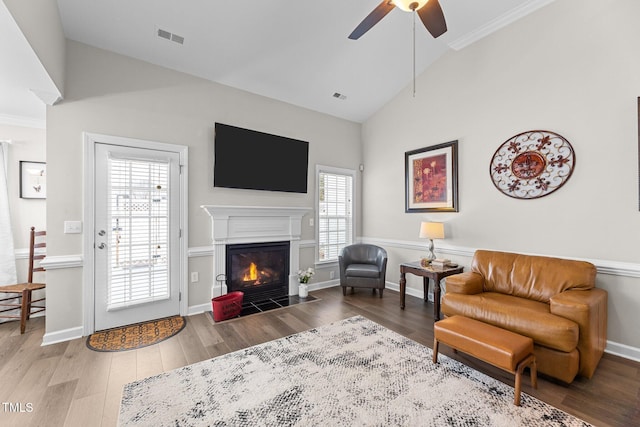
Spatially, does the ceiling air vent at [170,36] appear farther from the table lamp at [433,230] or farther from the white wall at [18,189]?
the table lamp at [433,230]

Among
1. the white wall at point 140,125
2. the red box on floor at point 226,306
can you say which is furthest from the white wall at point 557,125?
the red box on floor at point 226,306

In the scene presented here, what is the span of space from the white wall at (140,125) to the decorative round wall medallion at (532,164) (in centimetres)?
283

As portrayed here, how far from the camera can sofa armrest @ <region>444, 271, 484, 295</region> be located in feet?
9.28

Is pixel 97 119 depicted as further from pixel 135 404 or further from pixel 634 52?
pixel 634 52

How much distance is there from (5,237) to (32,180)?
2.48 feet

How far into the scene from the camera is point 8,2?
4.82 feet

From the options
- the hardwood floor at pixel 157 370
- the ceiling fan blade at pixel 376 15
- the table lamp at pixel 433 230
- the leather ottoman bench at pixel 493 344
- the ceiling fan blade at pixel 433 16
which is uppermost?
the ceiling fan blade at pixel 376 15

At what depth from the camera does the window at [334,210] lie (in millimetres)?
4832

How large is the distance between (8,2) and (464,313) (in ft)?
13.0

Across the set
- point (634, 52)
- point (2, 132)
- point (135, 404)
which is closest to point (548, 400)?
point (135, 404)

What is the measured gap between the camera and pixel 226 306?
3.37m

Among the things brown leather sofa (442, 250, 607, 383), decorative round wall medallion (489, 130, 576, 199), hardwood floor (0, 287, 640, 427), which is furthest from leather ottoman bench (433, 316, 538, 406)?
decorative round wall medallion (489, 130, 576, 199)

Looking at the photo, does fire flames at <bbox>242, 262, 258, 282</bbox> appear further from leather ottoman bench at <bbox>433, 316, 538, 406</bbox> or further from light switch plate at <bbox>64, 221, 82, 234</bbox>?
leather ottoman bench at <bbox>433, 316, 538, 406</bbox>

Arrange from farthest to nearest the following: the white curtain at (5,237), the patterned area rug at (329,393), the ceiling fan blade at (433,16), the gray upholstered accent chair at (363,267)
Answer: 1. the gray upholstered accent chair at (363,267)
2. the white curtain at (5,237)
3. the ceiling fan blade at (433,16)
4. the patterned area rug at (329,393)
